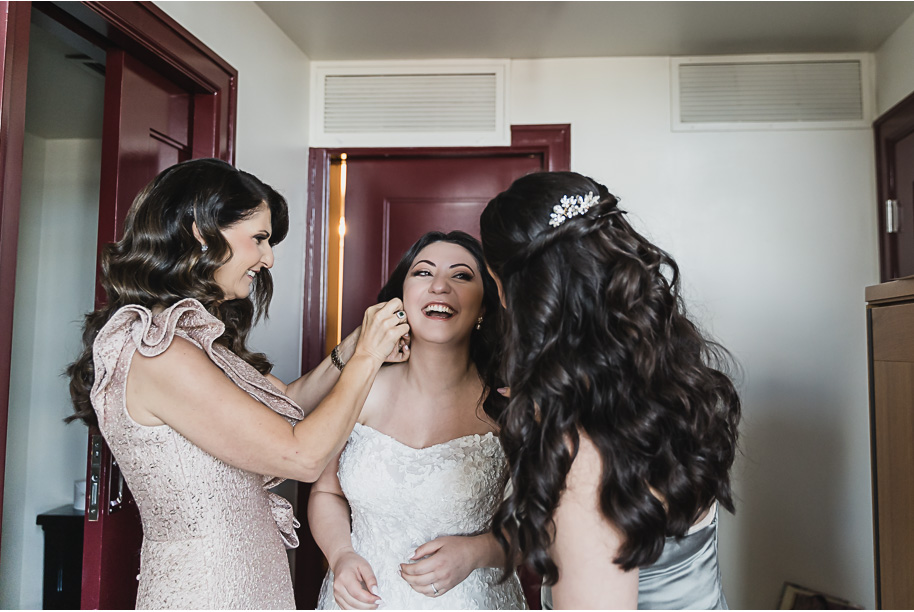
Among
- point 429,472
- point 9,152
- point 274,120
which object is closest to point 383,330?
point 429,472

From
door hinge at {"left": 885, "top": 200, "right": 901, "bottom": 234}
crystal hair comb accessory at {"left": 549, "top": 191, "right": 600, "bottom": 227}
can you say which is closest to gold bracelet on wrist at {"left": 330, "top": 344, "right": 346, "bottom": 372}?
crystal hair comb accessory at {"left": 549, "top": 191, "right": 600, "bottom": 227}

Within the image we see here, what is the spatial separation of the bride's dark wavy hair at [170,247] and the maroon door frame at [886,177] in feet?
8.36

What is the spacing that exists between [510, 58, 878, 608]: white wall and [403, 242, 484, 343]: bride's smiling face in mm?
1351

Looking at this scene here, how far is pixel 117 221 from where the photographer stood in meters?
1.88

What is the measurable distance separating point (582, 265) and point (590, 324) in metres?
0.09

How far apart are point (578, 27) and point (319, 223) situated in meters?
1.39

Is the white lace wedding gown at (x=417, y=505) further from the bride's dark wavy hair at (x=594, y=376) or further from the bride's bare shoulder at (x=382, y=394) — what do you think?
the bride's dark wavy hair at (x=594, y=376)

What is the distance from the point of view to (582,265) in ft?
3.36

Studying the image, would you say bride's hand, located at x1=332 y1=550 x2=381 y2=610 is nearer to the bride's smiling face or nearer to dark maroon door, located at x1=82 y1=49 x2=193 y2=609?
the bride's smiling face

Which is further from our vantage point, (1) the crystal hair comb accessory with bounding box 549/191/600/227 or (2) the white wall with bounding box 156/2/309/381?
(2) the white wall with bounding box 156/2/309/381

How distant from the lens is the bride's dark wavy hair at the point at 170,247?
1.29 metres

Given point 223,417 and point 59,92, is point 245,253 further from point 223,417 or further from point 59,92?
point 59,92

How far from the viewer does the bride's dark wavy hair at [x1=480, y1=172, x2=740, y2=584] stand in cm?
98

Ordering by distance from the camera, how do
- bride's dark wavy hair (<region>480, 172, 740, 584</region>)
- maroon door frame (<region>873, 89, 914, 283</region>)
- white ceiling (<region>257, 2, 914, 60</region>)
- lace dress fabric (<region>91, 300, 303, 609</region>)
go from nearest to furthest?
bride's dark wavy hair (<region>480, 172, 740, 584</region>) → lace dress fabric (<region>91, 300, 303, 609</region>) → white ceiling (<region>257, 2, 914, 60</region>) → maroon door frame (<region>873, 89, 914, 283</region>)
